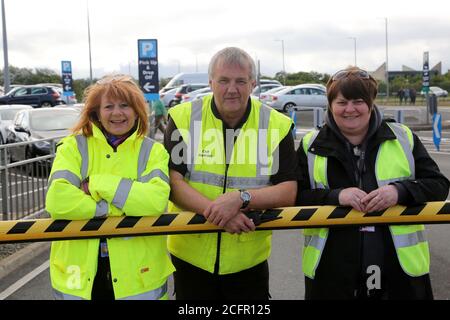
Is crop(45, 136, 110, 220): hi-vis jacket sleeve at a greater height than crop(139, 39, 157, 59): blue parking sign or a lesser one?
lesser

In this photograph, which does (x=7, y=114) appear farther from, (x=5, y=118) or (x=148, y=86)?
(x=148, y=86)

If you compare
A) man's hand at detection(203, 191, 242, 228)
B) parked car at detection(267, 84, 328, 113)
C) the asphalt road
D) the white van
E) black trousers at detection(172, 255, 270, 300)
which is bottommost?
the asphalt road

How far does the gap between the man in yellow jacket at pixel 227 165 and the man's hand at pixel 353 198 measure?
28 cm

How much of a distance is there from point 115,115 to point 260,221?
0.92 m

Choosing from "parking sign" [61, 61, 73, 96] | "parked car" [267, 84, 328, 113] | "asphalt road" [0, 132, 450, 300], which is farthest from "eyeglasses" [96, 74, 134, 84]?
"parking sign" [61, 61, 73, 96]

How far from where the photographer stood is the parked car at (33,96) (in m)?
35.1

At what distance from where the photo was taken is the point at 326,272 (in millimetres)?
2840

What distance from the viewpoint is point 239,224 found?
8.79ft

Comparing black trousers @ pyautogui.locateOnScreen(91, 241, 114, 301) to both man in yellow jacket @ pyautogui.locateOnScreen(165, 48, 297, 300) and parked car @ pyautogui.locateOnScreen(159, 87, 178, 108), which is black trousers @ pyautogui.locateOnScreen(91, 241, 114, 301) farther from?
parked car @ pyautogui.locateOnScreen(159, 87, 178, 108)

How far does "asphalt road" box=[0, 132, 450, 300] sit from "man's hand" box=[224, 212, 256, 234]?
2.29m

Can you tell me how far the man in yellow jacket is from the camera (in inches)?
111

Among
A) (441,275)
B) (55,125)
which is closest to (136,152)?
(441,275)
